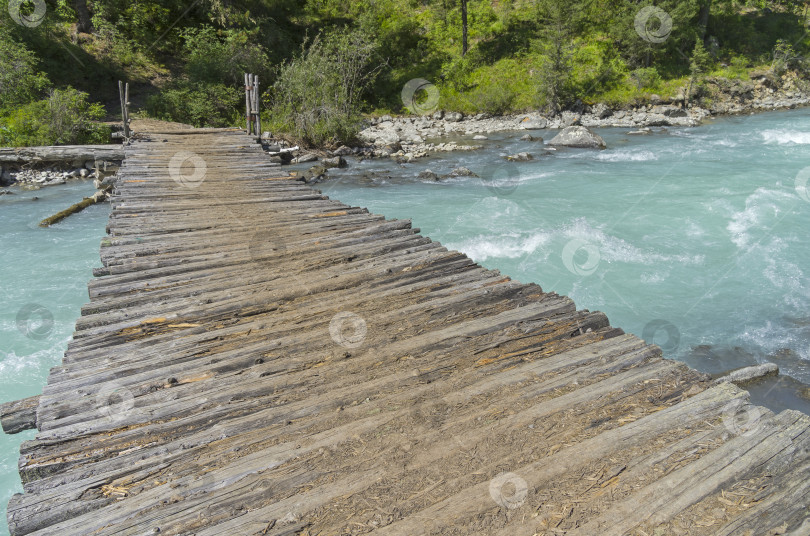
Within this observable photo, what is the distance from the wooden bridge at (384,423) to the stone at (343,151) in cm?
1653

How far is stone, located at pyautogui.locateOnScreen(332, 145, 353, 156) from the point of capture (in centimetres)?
2170

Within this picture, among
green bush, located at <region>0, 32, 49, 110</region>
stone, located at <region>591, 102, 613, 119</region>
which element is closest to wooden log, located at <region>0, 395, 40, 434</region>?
green bush, located at <region>0, 32, 49, 110</region>

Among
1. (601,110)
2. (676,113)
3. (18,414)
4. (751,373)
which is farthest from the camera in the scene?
(601,110)

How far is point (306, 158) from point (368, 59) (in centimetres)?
1357

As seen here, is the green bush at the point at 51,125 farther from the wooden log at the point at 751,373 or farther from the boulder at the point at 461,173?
the wooden log at the point at 751,373

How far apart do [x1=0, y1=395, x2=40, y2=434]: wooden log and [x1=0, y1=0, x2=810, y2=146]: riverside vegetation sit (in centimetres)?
1826

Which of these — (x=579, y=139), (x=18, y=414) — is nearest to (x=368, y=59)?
(x=579, y=139)

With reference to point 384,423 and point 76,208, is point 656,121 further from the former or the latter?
point 384,423

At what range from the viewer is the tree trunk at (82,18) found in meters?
27.4

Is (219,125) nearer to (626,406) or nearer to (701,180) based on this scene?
(701,180)

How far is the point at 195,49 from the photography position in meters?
27.1

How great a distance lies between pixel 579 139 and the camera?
2234cm

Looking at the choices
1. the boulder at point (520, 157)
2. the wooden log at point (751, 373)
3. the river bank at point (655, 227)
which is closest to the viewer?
the wooden log at point (751, 373)

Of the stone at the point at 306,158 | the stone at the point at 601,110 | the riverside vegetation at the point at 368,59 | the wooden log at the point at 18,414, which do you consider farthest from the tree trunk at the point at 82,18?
the wooden log at the point at 18,414
